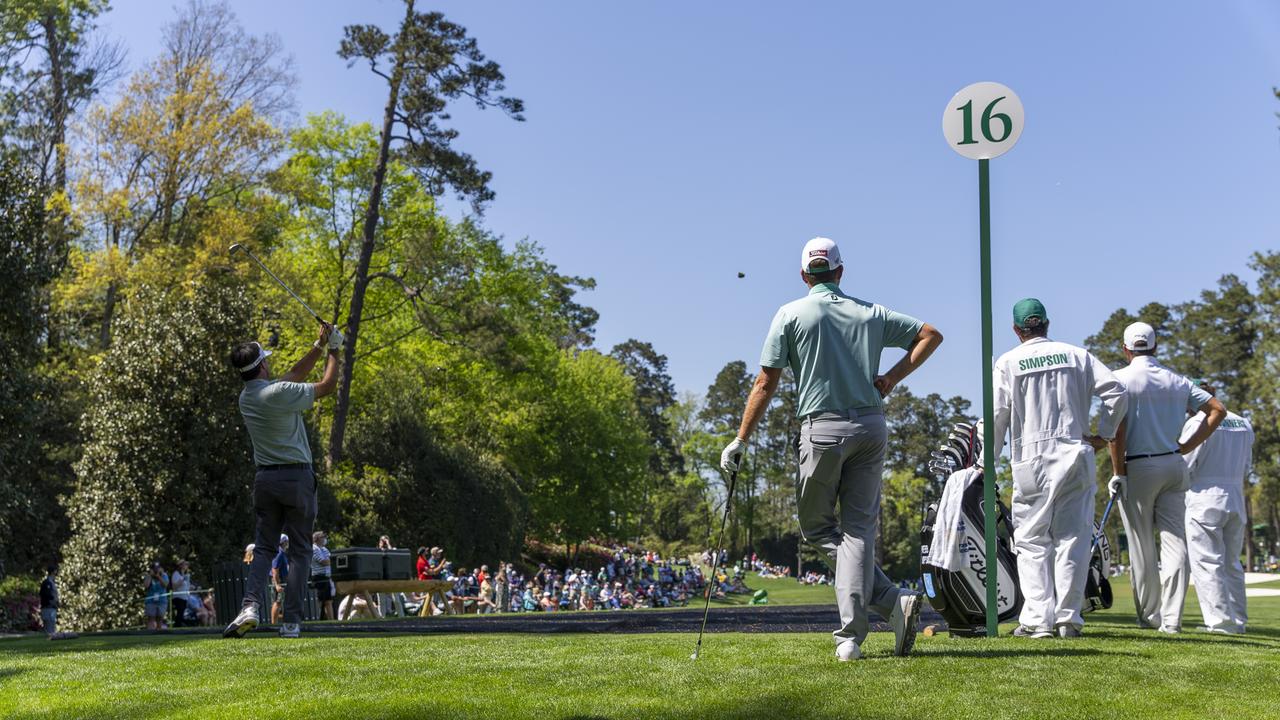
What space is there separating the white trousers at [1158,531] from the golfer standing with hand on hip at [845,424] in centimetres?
354

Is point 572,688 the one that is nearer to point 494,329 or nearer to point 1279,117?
point 494,329

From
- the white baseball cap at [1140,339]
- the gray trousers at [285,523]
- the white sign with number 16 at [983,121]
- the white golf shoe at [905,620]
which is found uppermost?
the white sign with number 16 at [983,121]

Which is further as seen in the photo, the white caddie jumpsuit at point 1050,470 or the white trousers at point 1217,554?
the white trousers at point 1217,554

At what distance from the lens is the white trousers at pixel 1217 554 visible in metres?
9.06

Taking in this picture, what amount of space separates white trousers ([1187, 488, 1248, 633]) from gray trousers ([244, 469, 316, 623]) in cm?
645

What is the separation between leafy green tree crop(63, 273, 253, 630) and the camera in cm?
2320

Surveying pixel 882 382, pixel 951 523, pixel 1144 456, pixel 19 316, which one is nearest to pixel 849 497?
pixel 882 382

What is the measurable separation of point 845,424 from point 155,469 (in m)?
20.5

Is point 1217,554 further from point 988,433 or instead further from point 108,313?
point 108,313

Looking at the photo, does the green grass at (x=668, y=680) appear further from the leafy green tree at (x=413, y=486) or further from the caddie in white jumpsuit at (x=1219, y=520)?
the leafy green tree at (x=413, y=486)

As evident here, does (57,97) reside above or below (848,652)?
above

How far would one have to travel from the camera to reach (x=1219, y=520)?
365 inches

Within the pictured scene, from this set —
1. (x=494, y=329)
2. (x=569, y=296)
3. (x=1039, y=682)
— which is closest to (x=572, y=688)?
(x=1039, y=682)

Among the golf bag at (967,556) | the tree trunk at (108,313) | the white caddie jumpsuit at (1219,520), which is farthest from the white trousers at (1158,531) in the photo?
the tree trunk at (108,313)
